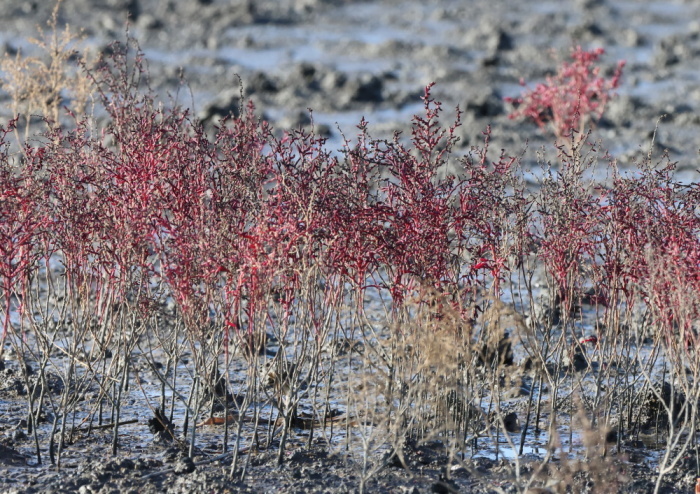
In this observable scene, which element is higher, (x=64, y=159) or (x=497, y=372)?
(x=64, y=159)

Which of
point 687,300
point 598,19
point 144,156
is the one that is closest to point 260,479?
point 144,156

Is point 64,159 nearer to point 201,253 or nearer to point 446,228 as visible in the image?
point 201,253

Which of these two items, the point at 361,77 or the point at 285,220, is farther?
the point at 361,77

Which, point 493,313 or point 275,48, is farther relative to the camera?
point 275,48

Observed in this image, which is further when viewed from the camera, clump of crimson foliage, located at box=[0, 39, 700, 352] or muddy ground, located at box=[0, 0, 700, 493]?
muddy ground, located at box=[0, 0, 700, 493]

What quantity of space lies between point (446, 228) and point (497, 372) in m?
0.84

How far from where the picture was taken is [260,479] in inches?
242

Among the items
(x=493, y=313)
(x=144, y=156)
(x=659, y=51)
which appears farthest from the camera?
(x=659, y=51)

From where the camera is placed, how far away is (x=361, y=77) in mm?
19875

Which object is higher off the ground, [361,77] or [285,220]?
[285,220]

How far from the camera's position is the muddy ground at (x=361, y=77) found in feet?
20.2

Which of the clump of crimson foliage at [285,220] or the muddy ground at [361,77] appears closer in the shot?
the clump of crimson foliage at [285,220]

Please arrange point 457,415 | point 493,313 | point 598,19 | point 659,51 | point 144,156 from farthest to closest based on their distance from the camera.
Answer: point 598,19 < point 659,51 < point 457,415 < point 144,156 < point 493,313

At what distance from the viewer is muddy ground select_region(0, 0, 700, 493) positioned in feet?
20.2
